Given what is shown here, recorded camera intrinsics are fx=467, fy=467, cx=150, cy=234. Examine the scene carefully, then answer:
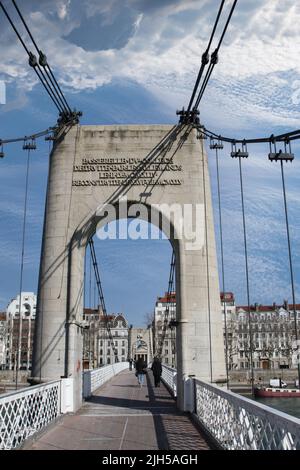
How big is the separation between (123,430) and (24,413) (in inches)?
71.3

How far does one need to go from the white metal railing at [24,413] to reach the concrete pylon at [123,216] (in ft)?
6.95

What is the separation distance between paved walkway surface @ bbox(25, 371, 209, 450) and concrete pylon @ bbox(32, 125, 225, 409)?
827 millimetres

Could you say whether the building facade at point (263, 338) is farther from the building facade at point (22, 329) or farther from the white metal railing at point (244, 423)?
the white metal railing at point (244, 423)

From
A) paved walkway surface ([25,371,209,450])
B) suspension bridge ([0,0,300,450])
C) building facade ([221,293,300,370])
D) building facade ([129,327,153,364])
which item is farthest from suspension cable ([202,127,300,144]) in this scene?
building facade ([129,327,153,364])

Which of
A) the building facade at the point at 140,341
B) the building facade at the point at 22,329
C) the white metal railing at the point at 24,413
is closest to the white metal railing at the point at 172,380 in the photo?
the white metal railing at the point at 24,413

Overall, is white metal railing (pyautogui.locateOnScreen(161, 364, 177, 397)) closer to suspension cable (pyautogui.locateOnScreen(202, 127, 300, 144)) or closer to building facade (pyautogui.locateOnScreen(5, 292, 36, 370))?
suspension cable (pyautogui.locateOnScreen(202, 127, 300, 144))

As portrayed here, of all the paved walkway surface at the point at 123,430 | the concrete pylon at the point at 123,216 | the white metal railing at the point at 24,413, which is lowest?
the paved walkway surface at the point at 123,430

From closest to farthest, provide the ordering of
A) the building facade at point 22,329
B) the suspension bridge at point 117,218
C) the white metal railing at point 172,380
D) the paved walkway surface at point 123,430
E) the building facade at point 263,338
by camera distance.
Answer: the paved walkway surface at point 123,430
the suspension bridge at point 117,218
the white metal railing at point 172,380
the building facade at point 263,338
the building facade at point 22,329

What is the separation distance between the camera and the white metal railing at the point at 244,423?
382cm

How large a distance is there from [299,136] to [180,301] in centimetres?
459

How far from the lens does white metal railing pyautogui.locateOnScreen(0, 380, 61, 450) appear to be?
5738 millimetres

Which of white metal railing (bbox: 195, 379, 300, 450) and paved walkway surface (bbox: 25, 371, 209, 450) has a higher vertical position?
white metal railing (bbox: 195, 379, 300, 450)
